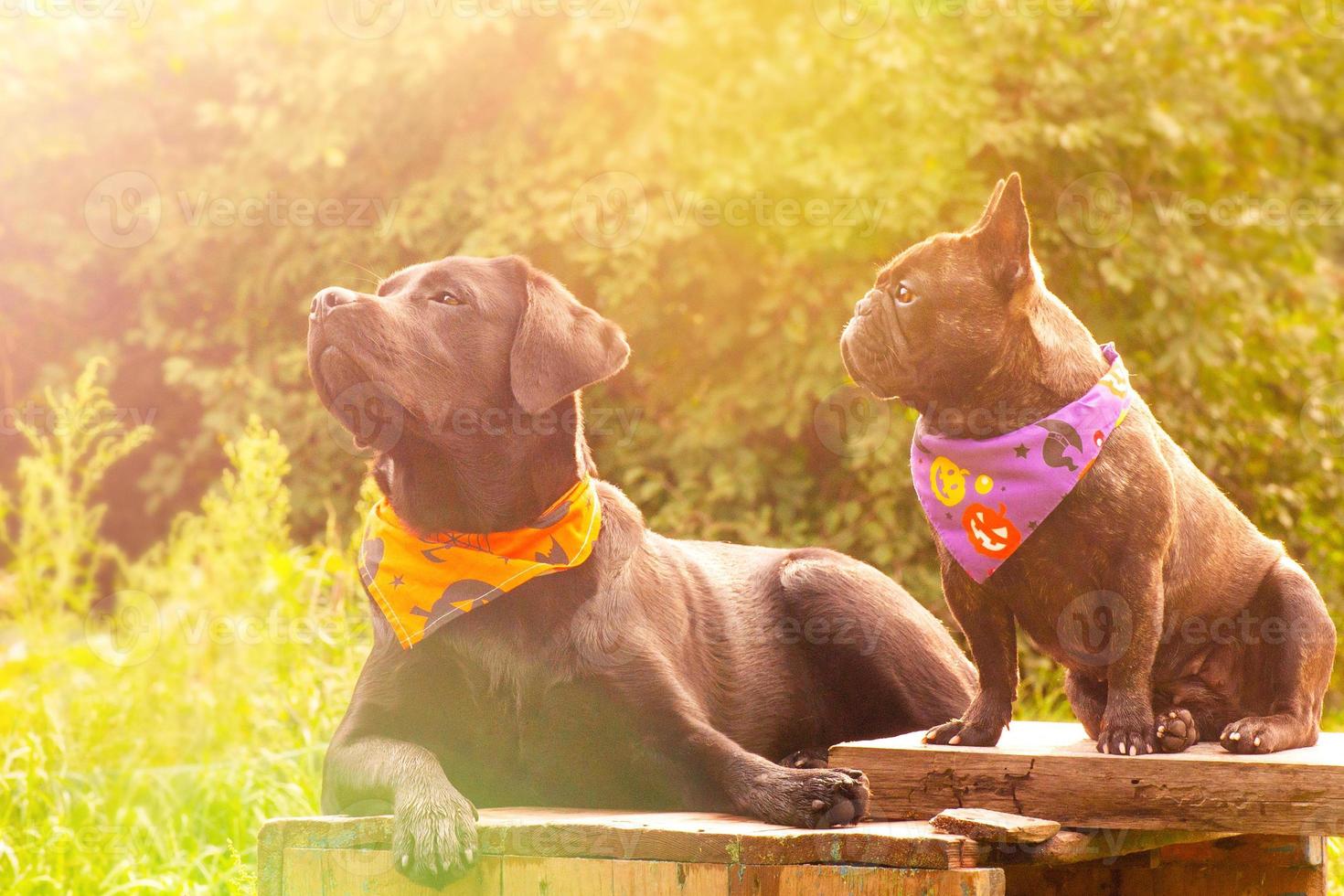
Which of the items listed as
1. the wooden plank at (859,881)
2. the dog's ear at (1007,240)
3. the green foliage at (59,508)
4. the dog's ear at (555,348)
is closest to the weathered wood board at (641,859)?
the wooden plank at (859,881)

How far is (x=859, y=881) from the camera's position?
97.5 inches

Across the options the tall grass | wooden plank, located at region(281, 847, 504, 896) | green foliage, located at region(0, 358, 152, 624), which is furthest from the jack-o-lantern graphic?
green foliage, located at region(0, 358, 152, 624)

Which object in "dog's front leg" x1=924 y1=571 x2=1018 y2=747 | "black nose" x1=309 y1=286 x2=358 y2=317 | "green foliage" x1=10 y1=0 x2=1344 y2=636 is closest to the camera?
"dog's front leg" x1=924 y1=571 x2=1018 y2=747

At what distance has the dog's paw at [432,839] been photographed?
2645 mm

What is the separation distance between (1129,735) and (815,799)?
63 centimetres

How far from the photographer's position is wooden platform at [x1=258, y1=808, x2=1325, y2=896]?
2.46m

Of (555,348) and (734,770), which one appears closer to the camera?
(734,770)

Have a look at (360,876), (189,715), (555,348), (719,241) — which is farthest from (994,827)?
(719,241)

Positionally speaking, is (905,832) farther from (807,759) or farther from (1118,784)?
(807,759)

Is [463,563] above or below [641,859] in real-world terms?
above

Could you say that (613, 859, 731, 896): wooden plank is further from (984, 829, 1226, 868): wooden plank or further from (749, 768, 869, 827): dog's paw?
(984, 829, 1226, 868): wooden plank

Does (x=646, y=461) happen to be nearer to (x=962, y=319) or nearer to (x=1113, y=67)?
(x=1113, y=67)

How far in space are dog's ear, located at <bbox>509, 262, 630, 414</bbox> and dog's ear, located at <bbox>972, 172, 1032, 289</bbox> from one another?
988 millimetres

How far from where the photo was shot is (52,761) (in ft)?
16.1
